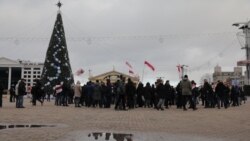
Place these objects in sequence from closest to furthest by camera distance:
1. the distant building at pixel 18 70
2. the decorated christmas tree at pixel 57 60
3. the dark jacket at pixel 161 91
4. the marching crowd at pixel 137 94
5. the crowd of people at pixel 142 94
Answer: the dark jacket at pixel 161 91, the marching crowd at pixel 137 94, the crowd of people at pixel 142 94, the decorated christmas tree at pixel 57 60, the distant building at pixel 18 70

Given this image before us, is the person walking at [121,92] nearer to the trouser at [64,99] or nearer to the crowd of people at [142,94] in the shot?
the crowd of people at [142,94]

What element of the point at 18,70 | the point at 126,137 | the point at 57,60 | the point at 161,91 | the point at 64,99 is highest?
the point at 18,70

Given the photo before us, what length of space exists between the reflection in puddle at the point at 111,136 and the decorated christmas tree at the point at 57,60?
29049 mm

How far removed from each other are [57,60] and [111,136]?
30233 millimetres

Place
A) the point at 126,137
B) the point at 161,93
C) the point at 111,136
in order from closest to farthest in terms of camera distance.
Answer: the point at 126,137 → the point at 111,136 → the point at 161,93

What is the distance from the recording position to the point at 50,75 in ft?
132

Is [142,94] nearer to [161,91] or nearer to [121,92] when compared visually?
[161,91]

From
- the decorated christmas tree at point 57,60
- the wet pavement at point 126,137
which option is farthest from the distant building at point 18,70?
the wet pavement at point 126,137

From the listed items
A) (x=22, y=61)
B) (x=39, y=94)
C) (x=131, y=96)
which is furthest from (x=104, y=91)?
(x=22, y=61)

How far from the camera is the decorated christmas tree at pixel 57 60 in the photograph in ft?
130

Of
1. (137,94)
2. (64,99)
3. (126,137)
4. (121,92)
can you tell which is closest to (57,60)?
(64,99)

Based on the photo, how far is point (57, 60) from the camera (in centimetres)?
3975

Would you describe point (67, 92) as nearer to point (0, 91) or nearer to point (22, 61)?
point (0, 91)

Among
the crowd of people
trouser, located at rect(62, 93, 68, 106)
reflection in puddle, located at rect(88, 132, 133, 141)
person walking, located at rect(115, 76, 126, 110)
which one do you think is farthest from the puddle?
trouser, located at rect(62, 93, 68, 106)
